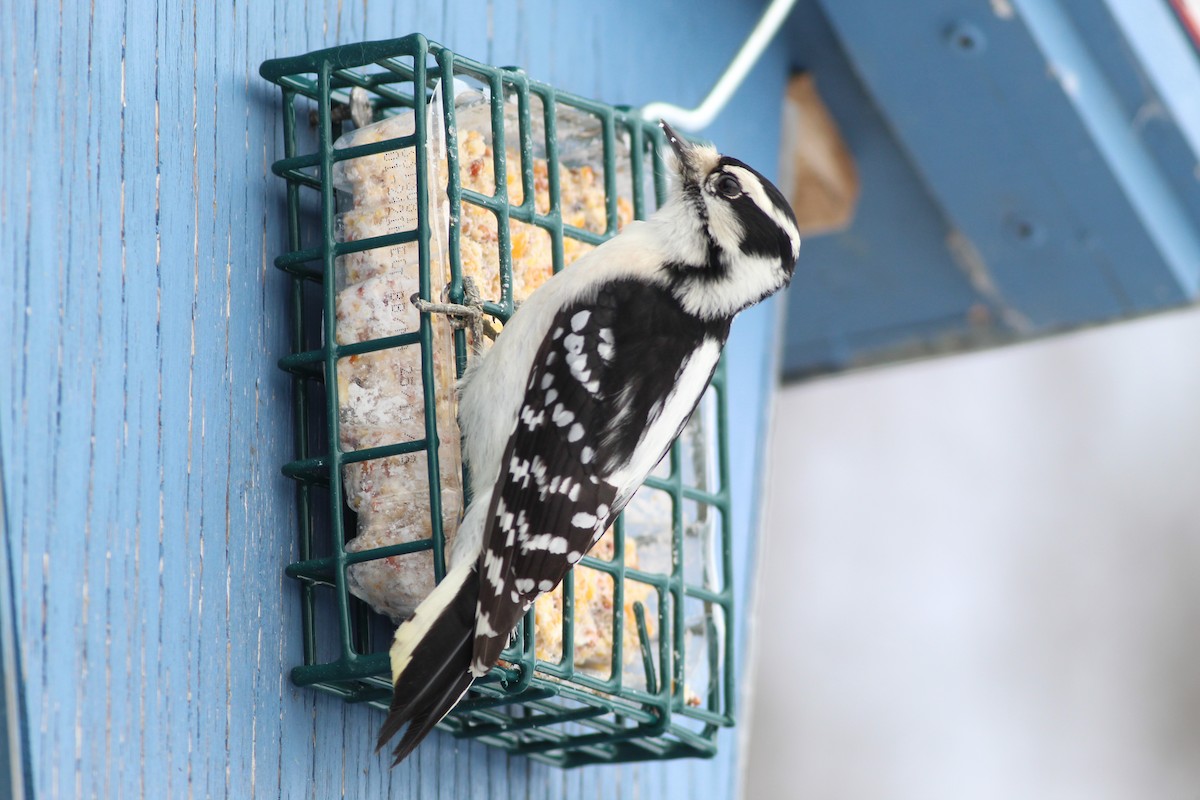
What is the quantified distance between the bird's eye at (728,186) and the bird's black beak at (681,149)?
8 cm

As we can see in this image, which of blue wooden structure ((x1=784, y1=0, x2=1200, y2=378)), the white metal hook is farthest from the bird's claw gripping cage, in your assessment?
blue wooden structure ((x1=784, y1=0, x2=1200, y2=378))

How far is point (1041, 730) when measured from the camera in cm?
758

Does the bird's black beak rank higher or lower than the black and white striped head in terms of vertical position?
higher

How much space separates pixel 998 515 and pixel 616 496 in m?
5.30

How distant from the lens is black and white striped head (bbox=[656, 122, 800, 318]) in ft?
9.89

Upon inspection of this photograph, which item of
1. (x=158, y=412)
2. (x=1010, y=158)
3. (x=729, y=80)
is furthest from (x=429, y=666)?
(x=1010, y=158)

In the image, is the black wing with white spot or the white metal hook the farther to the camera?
the white metal hook

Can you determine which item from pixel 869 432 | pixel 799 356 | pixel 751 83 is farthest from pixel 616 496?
pixel 869 432

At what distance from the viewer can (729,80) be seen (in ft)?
12.0

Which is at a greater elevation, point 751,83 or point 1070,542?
point 751,83

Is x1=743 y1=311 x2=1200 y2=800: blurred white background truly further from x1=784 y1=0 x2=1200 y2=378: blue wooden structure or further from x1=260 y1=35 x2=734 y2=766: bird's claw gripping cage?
x1=260 y1=35 x2=734 y2=766: bird's claw gripping cage

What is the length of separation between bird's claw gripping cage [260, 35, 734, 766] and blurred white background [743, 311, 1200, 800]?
4.26 meters

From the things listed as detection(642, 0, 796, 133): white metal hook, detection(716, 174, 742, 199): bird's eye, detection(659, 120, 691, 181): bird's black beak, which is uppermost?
detection(642, 0, 796, 133): white metal hook

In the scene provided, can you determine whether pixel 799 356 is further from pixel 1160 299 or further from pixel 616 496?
pixel 616 496
